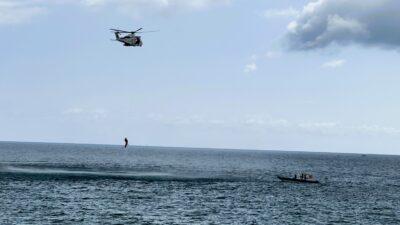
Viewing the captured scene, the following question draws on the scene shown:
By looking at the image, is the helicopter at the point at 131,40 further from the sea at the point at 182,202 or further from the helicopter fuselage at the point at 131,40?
the sea at the point at 182,202

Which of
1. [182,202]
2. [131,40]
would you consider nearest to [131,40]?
[131,40]

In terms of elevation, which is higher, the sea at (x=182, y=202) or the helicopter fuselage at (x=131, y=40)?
the helicopter fuselage at (x=131, y=40)

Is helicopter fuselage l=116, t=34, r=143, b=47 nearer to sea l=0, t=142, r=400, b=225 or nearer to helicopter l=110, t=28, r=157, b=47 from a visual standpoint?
helicopter l=110, t=28, r=157, b=47

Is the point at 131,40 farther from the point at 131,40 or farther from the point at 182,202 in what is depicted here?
the point at 182,202

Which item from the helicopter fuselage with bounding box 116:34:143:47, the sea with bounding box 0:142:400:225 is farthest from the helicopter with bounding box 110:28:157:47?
the sea with bounding box 0:142:400:225

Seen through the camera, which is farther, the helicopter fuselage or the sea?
the sea

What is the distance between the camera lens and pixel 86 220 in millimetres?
69375

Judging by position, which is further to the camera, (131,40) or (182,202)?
(182,202)

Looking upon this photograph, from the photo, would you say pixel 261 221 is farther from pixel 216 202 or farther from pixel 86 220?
pixel 86 220

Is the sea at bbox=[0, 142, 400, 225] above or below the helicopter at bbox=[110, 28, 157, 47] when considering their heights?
below

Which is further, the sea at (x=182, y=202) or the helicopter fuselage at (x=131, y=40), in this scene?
the sea at (x=182, y=202)

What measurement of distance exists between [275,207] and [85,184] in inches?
1819

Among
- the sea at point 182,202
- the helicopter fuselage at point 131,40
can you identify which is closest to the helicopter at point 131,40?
the helicopter fuselage at point 131,40

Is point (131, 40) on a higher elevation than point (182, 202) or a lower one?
higher
